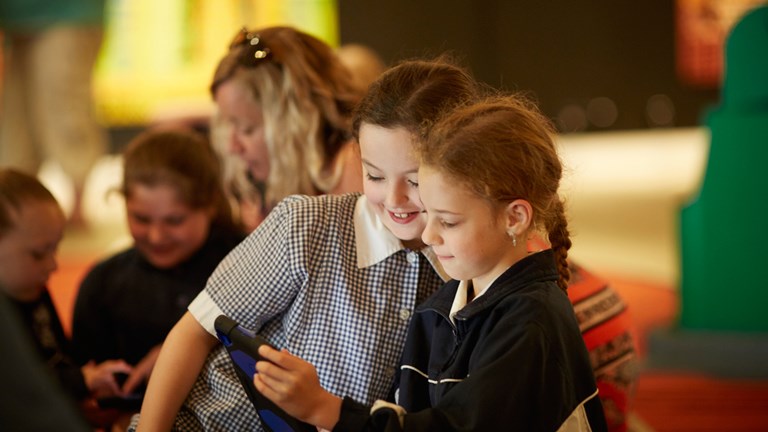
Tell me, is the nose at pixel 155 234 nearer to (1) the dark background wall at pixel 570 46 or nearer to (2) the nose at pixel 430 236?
(2) the nose at pixel 430 236

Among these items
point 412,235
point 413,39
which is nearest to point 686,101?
point 413,39

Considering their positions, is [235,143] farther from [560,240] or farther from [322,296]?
[560,240]

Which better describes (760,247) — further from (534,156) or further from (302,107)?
(534,156)

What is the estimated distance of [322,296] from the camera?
1518 millimetres

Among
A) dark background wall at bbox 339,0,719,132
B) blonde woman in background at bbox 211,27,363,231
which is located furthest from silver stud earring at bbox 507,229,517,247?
dark background wall at bbox 339,0,719,132

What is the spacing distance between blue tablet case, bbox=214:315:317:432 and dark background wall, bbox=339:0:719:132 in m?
7.60

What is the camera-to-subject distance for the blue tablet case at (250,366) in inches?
50.1

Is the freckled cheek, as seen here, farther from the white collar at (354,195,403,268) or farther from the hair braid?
the hair braid

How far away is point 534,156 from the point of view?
4.35 feet

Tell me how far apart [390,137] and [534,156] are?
0.72 feet

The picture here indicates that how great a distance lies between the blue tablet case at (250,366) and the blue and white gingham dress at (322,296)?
18 centimetres

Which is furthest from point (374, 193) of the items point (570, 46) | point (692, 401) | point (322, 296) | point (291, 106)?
point (570, 46)

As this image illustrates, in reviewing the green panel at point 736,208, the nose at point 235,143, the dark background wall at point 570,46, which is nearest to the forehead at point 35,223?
the nose at point 235,143

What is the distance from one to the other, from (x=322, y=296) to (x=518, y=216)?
35 centimetres
